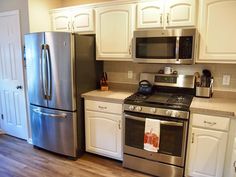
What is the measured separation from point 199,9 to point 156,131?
1.45 metres

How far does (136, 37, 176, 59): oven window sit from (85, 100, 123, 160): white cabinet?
0.73 meters

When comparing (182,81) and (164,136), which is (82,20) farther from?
(164,136)

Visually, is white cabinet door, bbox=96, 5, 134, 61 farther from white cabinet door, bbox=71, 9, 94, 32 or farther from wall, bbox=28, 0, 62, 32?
wall, bbox=28, 0, 62, 32

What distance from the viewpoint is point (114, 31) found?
2635 mm

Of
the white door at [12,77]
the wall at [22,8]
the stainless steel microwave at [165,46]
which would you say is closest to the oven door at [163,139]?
the stainless steel microwave at [165,46]

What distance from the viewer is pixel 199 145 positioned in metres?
2.09

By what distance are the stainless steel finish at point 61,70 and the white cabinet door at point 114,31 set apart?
1.62ft

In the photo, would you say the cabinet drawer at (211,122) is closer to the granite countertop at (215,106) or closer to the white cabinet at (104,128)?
the granite countertop at (215,106)

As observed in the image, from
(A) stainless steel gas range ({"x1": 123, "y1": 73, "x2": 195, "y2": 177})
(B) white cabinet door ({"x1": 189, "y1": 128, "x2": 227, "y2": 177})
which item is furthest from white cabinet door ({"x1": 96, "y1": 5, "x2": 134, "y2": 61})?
(B) white cabinet door ({"x1": 189, "y1": 128, "x2": 227, "y2": 177})

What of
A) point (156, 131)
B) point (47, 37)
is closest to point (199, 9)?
point (156, 131)

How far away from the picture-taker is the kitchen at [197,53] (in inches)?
79.2

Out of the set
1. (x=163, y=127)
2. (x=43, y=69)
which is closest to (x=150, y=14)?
(x=163, y=127)

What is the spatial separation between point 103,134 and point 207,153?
4.24ft

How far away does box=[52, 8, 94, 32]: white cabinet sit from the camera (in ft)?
9.10
